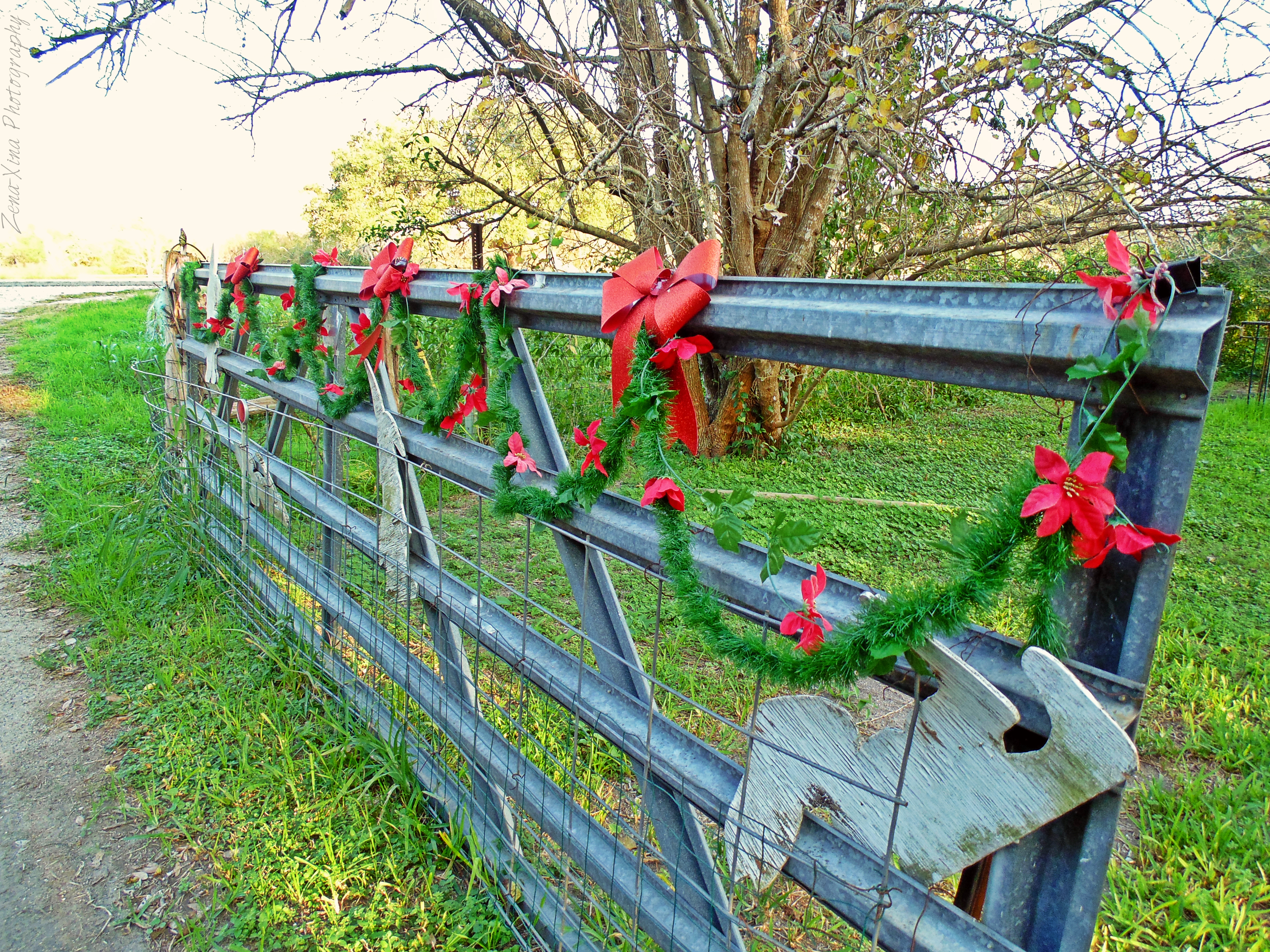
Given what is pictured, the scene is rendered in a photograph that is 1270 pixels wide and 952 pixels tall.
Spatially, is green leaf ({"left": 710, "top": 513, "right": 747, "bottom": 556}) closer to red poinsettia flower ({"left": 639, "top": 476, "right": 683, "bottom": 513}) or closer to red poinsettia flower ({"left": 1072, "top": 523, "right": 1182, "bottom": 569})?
red poinsettia flower ({"left": 639, "top": 476, "right": 683, "bottom": 513})

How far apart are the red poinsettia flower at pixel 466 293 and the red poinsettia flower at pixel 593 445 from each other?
564 mm

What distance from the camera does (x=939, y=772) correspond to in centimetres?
110

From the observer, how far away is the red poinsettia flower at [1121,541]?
2.78 ft

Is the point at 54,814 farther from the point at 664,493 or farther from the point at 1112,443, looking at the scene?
the point at 1112,443

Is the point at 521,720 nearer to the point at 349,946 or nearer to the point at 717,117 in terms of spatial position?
the point at 349,946

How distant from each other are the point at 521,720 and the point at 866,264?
529 centimetres

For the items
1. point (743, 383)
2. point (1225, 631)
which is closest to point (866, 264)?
point (743, 383)

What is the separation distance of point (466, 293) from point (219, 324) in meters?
2.60

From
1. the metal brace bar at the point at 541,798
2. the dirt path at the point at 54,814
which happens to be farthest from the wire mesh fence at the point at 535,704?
the dirt path at the point at 54,814

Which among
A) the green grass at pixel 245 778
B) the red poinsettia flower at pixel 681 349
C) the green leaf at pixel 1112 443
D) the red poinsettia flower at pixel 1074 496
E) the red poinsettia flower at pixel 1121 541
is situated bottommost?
the green grass at pixel 245 778

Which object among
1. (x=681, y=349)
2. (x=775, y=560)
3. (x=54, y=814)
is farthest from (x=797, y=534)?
(x=54, y=814)

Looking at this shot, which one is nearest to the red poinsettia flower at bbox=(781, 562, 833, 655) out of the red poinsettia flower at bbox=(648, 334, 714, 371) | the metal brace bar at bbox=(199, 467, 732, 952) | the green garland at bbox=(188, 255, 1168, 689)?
the green garland at bbox=(188, 255, 1168, 689)

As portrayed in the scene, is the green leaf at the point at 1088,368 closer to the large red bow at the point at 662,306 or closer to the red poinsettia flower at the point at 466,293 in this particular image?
the large red bow at the point at 662,306

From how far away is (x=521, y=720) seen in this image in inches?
76.7
